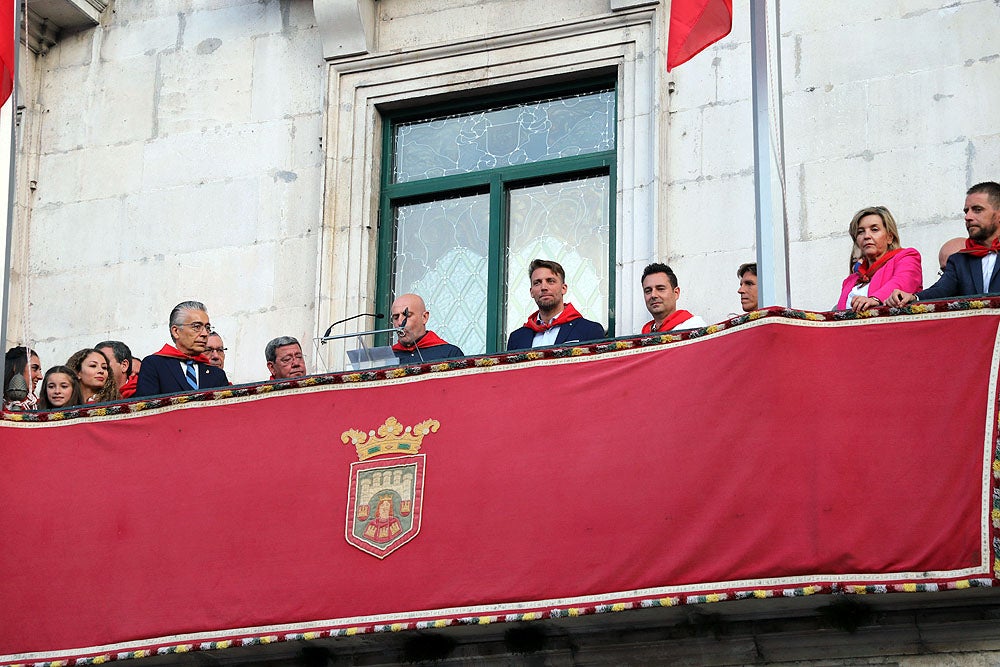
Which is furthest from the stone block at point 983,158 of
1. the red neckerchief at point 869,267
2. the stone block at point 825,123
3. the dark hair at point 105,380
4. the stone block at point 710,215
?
the dark hair at point 105,380

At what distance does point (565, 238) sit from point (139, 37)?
12.7 feet

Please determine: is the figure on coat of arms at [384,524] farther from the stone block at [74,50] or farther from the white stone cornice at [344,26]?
the stone block at [74,50]

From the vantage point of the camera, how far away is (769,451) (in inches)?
453

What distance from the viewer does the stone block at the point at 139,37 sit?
16.4 metres

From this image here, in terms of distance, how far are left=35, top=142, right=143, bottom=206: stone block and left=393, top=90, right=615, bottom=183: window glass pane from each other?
2.04 meters

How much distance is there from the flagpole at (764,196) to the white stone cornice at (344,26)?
3665 millimetres

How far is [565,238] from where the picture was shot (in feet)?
49.4

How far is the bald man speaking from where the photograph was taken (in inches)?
534

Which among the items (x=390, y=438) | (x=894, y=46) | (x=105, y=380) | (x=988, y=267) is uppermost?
(x=894, y=46)

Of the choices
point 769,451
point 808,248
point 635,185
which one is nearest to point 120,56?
point 635,185

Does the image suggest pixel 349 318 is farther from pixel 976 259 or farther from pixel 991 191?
pixel 991 191

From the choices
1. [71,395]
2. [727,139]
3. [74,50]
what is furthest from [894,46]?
[74,50]

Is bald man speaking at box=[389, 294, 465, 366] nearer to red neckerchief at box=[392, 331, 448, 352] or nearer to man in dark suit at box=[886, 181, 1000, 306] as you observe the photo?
red neckerchief at box=[392, 331, 448, 352]

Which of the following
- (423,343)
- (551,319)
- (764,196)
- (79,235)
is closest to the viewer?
(764,196)
